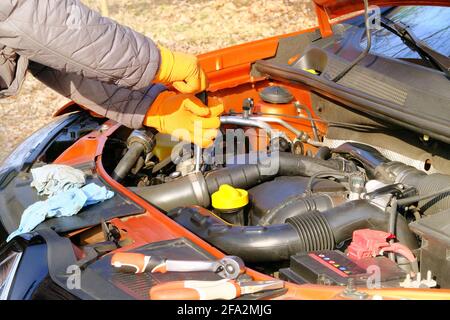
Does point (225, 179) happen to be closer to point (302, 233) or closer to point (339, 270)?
point (302, 233)

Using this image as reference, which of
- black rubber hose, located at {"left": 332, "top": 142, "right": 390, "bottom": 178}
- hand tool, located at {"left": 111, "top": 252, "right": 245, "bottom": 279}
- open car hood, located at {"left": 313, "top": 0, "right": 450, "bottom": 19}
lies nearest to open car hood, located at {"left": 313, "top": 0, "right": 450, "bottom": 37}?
open car hood, located at {"left": 313, "top": 0, "right": 450, "bottom": 19}

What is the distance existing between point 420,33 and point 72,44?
154cm

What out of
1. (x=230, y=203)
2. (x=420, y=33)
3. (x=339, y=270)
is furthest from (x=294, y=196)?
(x=420, y=33)

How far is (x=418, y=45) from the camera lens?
256 centimetres

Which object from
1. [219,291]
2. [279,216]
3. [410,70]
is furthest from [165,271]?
[410,70]

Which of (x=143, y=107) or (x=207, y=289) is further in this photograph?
(x=143, y=107)

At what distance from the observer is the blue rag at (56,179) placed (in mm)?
2270

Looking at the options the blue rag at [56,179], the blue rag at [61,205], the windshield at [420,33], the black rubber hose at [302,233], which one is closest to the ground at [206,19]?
the windshield at [420,33]

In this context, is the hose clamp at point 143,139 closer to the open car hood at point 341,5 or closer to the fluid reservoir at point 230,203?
the fluid reservoir at point 230,203

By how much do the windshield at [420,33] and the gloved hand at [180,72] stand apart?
32.2 inches

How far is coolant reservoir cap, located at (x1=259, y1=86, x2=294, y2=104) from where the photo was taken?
305 cm

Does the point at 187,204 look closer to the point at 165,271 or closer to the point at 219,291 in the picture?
the point at 165,271

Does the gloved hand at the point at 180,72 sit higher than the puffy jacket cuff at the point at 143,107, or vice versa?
the gloved hand at the point at 180,72

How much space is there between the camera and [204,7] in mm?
7301
